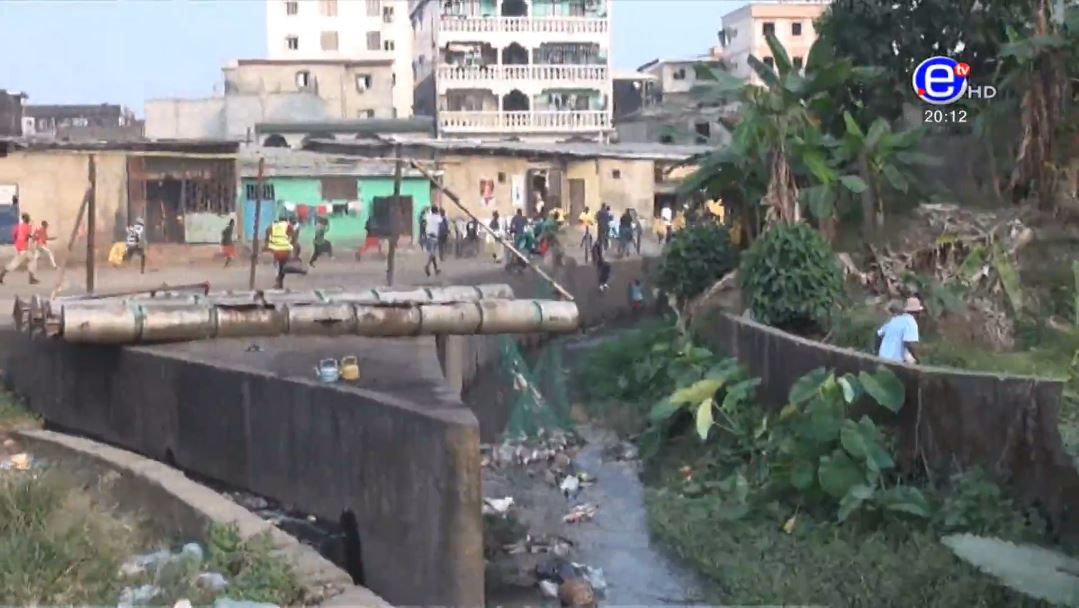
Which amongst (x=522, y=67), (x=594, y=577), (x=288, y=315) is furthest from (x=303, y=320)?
(x=522, y=67)

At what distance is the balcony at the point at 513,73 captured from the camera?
49188 mm

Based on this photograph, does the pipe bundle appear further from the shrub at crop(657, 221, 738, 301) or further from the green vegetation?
the shrub at crop(657, 221, 738, 301)

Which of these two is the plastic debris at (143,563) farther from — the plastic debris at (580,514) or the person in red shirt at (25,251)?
the person in red shirt at (25,251)

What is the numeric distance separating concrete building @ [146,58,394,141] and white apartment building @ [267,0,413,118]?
37.2 ft

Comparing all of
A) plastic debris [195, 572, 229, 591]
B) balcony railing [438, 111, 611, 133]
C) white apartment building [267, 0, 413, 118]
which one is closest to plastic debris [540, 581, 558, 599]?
plastic debris [195, 572, 229, 591]

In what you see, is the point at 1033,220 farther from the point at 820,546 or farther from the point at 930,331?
the point at 820,546

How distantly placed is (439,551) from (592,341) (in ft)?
48.4

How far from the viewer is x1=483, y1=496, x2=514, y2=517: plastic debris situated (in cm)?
1214

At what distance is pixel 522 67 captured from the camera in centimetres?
4956

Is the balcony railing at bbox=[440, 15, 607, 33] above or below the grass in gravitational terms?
above

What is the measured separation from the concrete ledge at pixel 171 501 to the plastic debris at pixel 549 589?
7.50 feet

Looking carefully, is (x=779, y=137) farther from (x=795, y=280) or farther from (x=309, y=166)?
(x=309, y=166)

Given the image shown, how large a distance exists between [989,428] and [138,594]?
19.8ft

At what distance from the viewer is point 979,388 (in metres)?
9.86
